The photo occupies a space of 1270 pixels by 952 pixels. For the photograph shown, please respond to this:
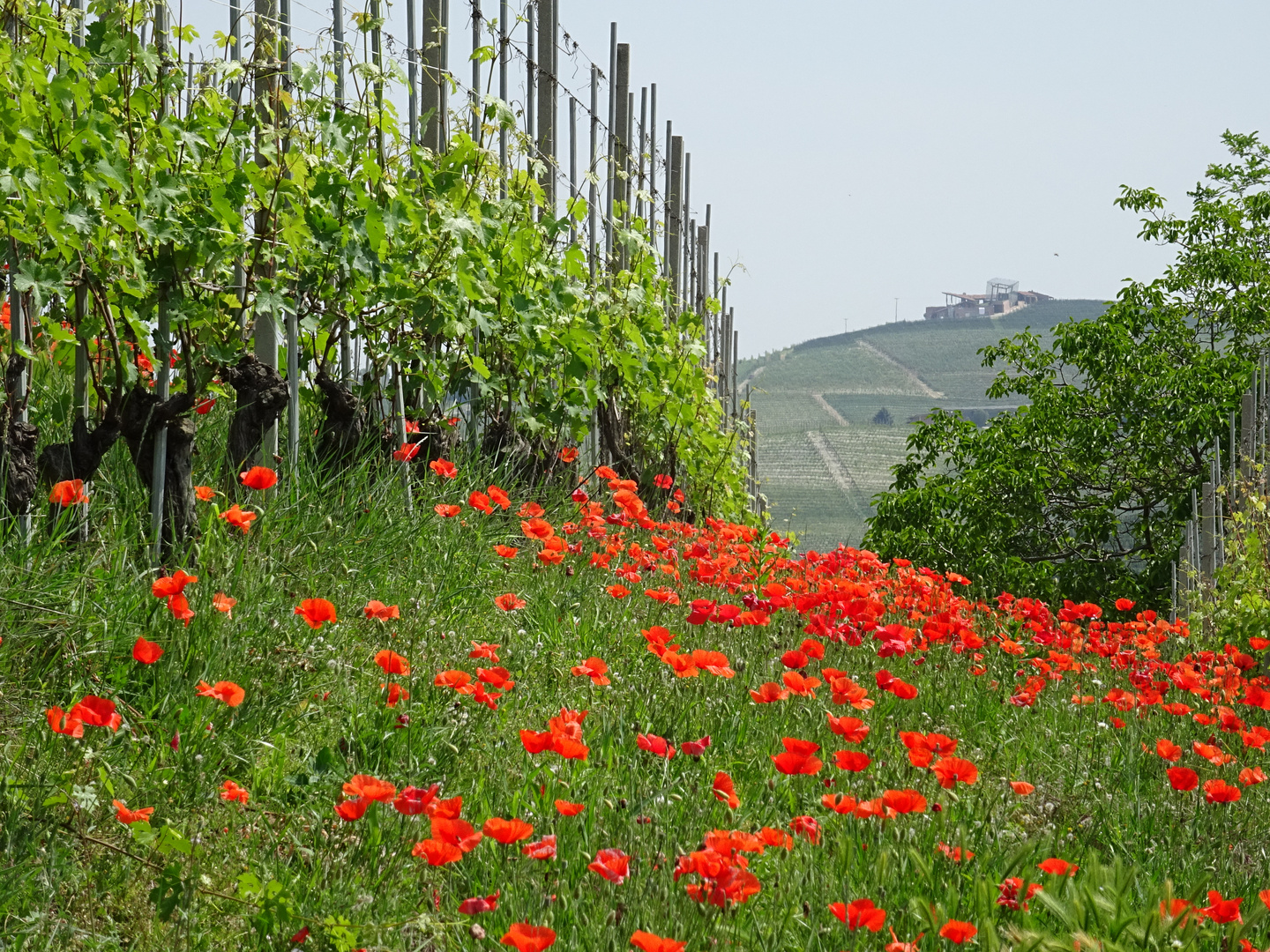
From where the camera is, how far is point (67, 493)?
2268mm

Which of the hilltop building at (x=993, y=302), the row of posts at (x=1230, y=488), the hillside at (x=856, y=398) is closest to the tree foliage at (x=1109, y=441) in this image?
the row of posts at (x=1230, y=488)

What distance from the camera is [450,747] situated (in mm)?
2131

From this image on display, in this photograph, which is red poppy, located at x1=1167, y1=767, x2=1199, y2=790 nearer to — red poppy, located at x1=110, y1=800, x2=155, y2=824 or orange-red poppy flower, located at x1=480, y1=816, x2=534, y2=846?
orange-red poppy flower, located at x1=480, y1=816, x2=534, y2=846

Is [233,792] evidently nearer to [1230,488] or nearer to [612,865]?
[612,865]

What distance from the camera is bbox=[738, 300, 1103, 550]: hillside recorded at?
81188mm

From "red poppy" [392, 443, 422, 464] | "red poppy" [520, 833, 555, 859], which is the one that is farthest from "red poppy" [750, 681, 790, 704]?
"red poppy" [392, 443, 422, 464]

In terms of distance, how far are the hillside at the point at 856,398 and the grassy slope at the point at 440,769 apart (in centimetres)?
6430

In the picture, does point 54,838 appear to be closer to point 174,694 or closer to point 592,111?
point 174,694

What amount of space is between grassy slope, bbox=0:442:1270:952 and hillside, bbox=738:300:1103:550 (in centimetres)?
6430

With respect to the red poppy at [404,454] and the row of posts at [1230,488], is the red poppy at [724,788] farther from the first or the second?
the row of posts at [1230,488]

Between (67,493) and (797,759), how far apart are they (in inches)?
63.5

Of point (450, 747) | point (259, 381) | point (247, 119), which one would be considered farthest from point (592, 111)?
point (450, 747)

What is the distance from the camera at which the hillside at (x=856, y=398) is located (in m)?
81.2

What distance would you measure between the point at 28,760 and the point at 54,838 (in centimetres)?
26
